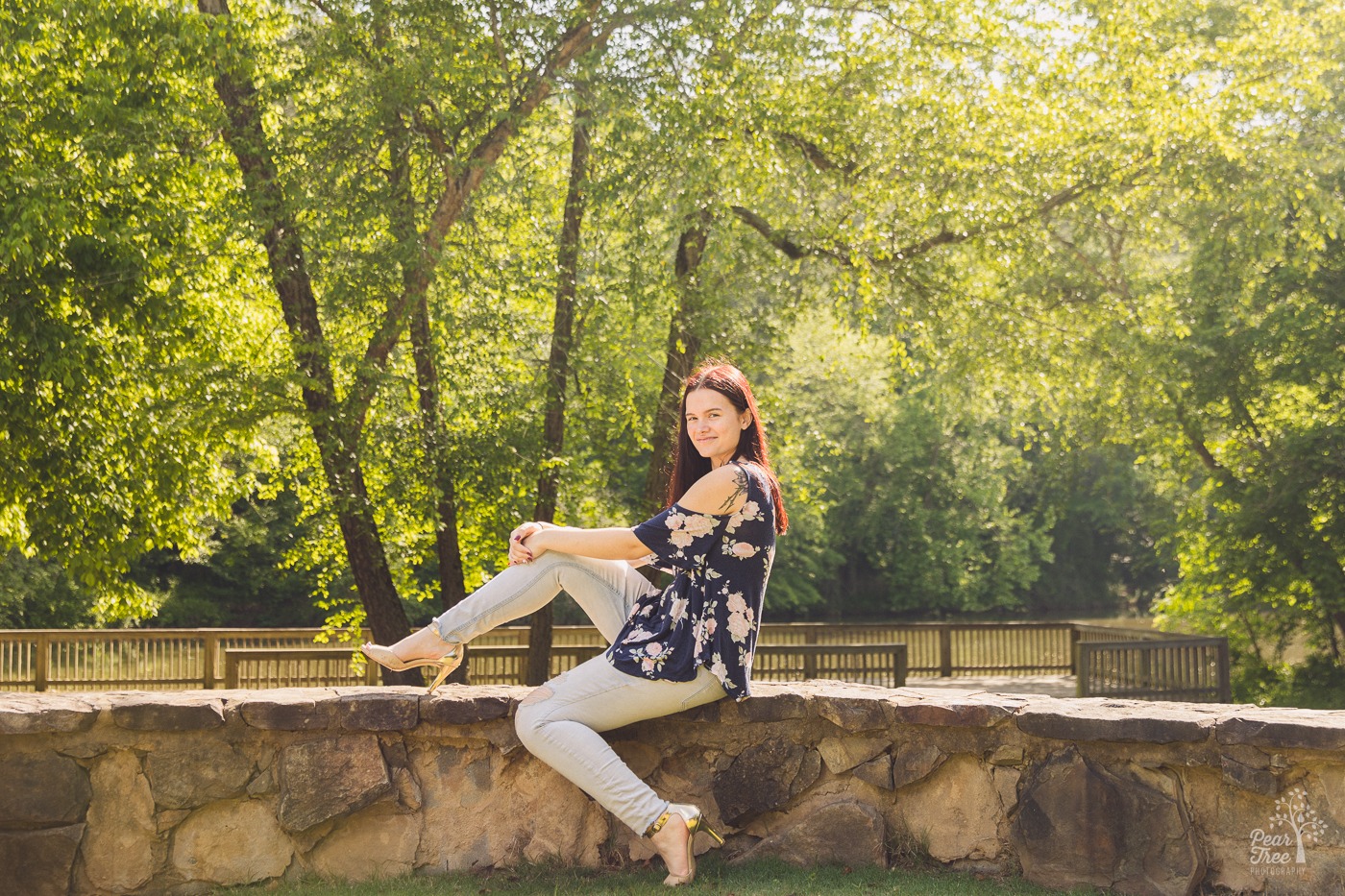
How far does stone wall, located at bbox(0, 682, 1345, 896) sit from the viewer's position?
4.21 m

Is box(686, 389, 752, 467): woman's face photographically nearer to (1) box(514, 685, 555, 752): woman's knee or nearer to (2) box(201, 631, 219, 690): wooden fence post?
(1) box(514, 685, 555, 752): woman's knee

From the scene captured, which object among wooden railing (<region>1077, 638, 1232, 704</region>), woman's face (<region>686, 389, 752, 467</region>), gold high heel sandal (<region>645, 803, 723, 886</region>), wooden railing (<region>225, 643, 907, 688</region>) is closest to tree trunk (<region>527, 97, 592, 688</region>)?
wooden railing (<region>225, 643, 907, 688</region>)

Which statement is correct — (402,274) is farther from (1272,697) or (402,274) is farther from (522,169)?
(1272,697)

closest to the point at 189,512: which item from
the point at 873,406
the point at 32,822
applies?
the point at 32,822

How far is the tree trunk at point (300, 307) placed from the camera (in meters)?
10.2

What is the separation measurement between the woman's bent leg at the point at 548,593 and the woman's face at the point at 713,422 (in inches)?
19.1

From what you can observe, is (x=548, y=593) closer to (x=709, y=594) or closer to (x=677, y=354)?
(x=709, y=594)

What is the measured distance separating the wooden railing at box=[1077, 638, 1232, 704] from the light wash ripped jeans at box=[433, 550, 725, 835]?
38.0 feet

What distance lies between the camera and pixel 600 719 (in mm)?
4074

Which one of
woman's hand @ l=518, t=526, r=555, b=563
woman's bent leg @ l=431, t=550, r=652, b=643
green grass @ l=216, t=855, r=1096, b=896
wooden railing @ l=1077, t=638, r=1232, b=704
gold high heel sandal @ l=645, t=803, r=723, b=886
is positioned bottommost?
wooden railing @ l=1077, t=638, r=1232, b=704

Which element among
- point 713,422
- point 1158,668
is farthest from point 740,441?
point 1158,668

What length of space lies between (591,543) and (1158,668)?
12.5m

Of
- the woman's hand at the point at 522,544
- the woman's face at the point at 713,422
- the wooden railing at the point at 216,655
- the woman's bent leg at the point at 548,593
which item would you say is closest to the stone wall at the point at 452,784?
the woman's bent leg at the point at 548,593

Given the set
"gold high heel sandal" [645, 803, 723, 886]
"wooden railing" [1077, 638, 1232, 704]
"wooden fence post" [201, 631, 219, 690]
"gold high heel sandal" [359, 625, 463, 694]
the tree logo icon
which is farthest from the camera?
"wooden railing" [1077, 638, 1232, 704]
